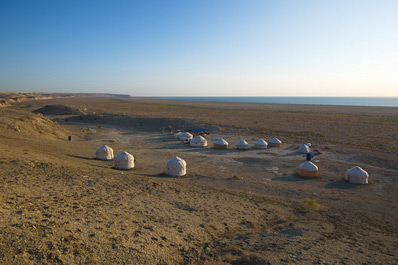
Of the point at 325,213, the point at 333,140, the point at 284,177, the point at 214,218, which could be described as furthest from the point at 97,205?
the point at 333,140

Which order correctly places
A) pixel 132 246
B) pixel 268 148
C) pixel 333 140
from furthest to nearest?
pixel 333 140
pixel 268 148
pixel 132 246

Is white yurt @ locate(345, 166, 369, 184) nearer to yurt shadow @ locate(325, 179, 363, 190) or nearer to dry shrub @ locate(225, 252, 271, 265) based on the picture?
Result: yurt shadow @ locate(325, 179, 363, 190)

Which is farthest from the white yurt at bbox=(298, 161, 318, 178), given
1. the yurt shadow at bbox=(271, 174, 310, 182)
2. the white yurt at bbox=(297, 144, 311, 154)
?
the white yurt at bbox=(297, 144, 311, 154)

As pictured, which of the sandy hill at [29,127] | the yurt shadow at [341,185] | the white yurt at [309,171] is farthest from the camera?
the sandy hill at [29,127]

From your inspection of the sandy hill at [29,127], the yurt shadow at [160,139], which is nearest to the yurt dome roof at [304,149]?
the yurt shadow at [160,139]

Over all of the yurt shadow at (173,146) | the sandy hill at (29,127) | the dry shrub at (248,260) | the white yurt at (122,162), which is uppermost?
the sandy hill at (29,127)

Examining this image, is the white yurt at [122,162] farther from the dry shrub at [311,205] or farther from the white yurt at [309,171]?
the white yurt at [309,171]

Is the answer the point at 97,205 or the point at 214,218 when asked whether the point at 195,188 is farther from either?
the point at 97,205

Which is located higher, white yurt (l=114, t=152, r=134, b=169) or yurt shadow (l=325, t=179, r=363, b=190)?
white yurt (l=114, t=152, r=134, b=169)

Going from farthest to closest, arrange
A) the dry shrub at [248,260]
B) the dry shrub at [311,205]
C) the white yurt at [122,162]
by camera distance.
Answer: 1. the white yurt at [122,162]
2. the dry shrub at [311,205]
3. the dry shrub at [248,260]

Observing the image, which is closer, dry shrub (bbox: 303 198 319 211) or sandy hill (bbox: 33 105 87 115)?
dry shrub (bbox: 303 198 319 211)

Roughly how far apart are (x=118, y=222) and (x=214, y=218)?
3688 mm

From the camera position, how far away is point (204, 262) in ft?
23.3

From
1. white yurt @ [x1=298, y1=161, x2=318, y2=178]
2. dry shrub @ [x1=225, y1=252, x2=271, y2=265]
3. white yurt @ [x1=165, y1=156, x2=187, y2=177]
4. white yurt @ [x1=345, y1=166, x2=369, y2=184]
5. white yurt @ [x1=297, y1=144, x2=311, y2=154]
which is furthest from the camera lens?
white yurt @ [x1=297, y1=144, x2=311, y2=154]
